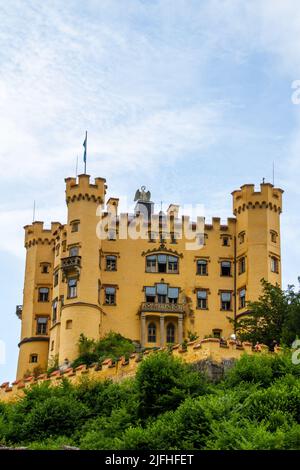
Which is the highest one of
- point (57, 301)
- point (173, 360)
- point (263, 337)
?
point (57, 301)

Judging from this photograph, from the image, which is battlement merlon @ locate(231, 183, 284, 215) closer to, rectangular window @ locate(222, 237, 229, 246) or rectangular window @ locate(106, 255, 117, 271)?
rectangular window @ locate(222, 237, 229, 246)

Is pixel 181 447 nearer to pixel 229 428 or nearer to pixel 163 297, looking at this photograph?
pixel 229 428

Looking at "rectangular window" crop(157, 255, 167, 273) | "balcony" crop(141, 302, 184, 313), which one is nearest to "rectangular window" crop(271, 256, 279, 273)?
"balcony" crop(141, 302, 184, 313)

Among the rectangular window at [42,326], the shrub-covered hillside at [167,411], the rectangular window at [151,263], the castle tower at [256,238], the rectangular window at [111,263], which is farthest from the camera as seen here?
the rectangular window at [42,326]

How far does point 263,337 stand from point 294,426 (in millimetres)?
21169

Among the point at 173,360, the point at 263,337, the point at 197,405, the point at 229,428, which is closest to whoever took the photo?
the point at 229,428

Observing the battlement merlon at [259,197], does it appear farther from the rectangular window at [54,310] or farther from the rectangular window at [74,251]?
the rectangular window at [54,310]

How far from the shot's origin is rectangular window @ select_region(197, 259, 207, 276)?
283 ft

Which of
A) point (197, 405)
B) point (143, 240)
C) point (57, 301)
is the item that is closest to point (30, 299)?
point (57, 301)

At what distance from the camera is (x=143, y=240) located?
86.0m

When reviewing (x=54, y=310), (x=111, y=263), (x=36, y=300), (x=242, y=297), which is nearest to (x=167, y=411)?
(x=242, y=297)

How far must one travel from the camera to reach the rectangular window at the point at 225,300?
85.2 meters

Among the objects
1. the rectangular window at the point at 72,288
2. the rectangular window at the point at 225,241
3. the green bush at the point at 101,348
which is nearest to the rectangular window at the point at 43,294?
the rectangular window at the point at 72,288

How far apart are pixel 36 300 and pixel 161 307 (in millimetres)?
9815
